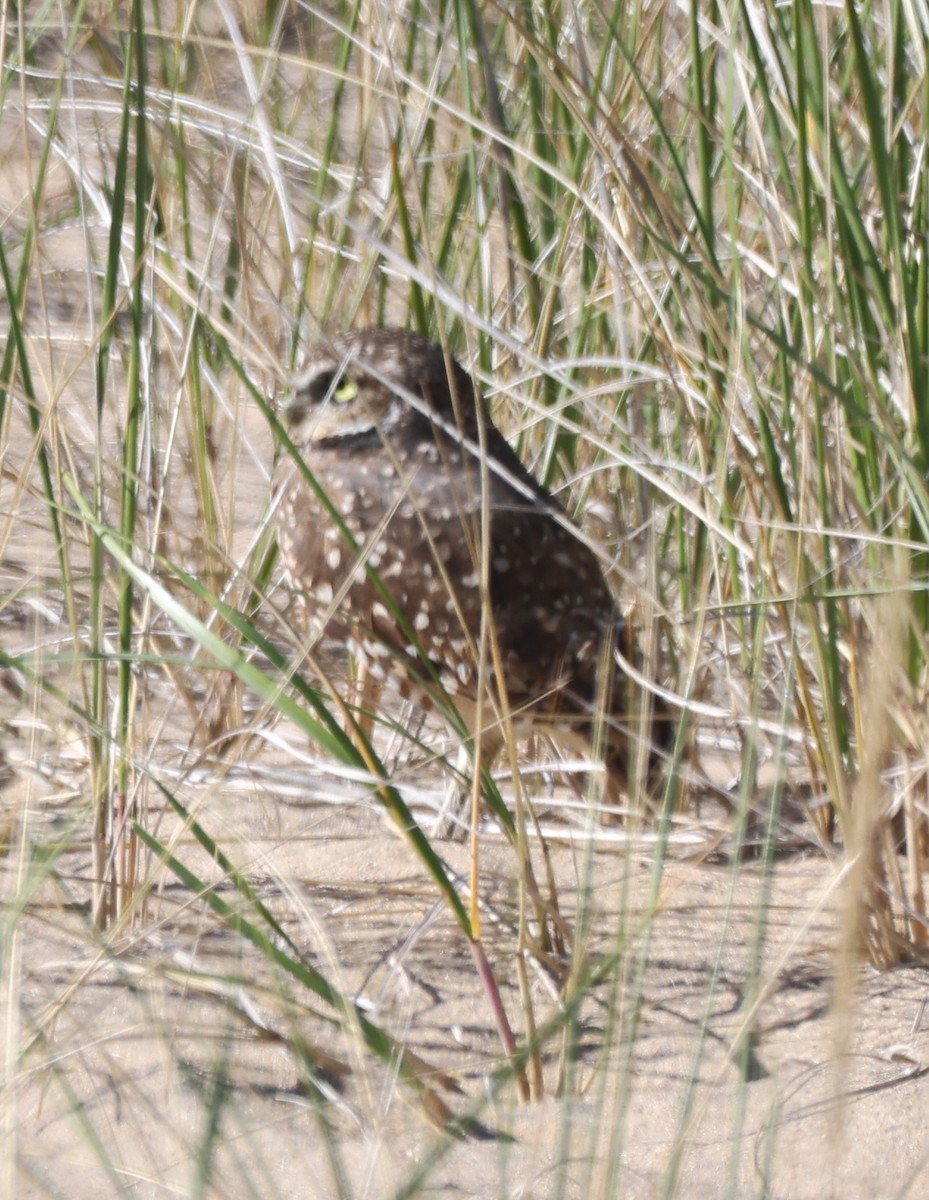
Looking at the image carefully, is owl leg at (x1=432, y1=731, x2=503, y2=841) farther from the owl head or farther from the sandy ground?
the owl head

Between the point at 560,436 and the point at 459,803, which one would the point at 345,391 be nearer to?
the point at 560,436

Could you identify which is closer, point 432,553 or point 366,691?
point 432,553

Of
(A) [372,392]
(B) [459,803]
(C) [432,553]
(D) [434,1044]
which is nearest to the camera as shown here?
(D) [434,1044]

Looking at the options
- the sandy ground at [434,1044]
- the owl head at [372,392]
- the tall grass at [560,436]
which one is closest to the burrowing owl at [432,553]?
the owl head at [372,392]

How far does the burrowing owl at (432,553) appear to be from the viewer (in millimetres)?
2598

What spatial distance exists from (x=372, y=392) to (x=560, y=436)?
39 cm

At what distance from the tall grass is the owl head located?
0.09 metres

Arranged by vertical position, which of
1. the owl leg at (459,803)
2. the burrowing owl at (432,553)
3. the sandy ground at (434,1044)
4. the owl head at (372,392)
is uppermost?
the owl head at (372,392)

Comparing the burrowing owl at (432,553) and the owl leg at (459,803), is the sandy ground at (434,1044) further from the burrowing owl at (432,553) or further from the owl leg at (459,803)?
the burrowing owl at (432,553)

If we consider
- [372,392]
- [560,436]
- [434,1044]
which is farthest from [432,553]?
[434,1044]

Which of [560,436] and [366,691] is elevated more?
[560,436]

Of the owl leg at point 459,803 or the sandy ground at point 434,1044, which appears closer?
the sandy ground at point 434,1044

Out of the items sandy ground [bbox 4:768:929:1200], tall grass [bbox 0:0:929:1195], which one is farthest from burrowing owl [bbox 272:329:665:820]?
sandy ground [bbox 4:768:929:1200]

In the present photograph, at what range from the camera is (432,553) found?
257cm
